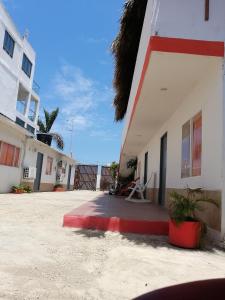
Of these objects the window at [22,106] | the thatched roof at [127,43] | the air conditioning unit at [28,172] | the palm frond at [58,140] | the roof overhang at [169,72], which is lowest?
the air conditioning unit at [28,172]

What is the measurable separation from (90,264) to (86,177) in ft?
107

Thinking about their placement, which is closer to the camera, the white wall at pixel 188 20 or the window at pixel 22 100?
the white wall at pixel 188 20

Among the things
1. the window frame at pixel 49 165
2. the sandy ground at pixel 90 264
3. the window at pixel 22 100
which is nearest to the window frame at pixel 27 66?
the window at pixel 22 100

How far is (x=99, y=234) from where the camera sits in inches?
213

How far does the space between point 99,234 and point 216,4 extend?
4484mm

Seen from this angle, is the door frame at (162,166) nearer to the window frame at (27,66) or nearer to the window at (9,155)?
the window at (9,155)

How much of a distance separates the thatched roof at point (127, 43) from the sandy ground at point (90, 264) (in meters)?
8.08

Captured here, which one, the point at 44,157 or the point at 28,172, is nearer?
the point at 28,172

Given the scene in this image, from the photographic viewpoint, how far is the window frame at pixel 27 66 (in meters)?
23.9

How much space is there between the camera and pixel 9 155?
16.3 m

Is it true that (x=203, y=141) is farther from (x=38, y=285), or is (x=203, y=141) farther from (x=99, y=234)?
(x=38, y=285)

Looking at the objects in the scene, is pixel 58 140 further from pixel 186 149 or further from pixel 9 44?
pixel 186 149

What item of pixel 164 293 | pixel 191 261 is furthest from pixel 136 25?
pixel 164 293

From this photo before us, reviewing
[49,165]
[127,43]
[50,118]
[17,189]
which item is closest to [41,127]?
[50,118]
